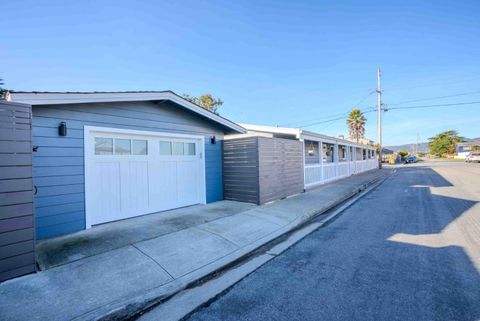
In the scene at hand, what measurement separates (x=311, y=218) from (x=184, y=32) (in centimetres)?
1022

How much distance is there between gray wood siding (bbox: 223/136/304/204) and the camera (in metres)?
7.39

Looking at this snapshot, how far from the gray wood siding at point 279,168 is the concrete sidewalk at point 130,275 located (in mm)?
2521

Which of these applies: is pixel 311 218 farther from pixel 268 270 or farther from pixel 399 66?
pixel 399 66

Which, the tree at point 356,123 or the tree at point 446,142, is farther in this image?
the tree at point 446,142

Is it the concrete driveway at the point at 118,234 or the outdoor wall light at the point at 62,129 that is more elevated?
the outdoor wall light at the point at 62,129

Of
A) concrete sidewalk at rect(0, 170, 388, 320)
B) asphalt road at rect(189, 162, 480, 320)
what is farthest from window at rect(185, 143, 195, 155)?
asphalt road at rect(189, 162, 480, 320)

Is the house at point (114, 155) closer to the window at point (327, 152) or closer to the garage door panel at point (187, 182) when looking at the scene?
the garage door panel at point (187, 182)

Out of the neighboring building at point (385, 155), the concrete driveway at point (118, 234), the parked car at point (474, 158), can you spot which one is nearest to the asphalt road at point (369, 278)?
the concrete driveway at point (118, 234)

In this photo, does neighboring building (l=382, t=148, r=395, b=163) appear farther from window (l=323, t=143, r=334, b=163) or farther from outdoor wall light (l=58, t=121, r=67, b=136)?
outdoor wall light (l=58, t=121, r=67, b=136)

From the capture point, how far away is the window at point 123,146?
5.59 meters

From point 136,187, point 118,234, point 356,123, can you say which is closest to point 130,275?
point 118,234

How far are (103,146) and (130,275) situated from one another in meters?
3.49

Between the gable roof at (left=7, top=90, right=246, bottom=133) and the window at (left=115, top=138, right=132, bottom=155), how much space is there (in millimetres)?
1047

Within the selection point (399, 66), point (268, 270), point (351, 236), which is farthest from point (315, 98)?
point (268, 270)
